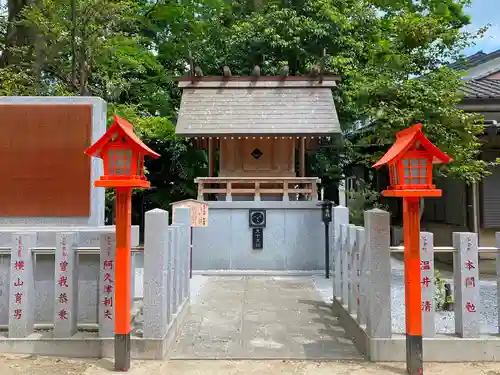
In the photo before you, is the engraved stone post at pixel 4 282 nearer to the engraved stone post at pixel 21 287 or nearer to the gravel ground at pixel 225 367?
the engraved stone post at pixel 21 287

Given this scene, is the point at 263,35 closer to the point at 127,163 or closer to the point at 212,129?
the point at 212,129

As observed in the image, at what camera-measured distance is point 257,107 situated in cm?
1368

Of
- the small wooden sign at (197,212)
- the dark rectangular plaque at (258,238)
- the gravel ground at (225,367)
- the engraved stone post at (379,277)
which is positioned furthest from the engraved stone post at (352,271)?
the dark rectangular plaque at (258,238)

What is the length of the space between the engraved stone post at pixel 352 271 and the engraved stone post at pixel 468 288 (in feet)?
4.52

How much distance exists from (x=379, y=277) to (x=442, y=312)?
9.23 feet

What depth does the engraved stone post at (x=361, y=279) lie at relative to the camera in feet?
17.6

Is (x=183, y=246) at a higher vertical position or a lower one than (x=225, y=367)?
higher

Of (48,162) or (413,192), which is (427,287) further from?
(48,162)

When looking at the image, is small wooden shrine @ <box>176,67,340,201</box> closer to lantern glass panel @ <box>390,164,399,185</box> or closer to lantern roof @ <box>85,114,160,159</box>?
lantern glass panel @ <box>390,164,399,185</box>

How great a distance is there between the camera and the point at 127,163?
→ 15.3ft

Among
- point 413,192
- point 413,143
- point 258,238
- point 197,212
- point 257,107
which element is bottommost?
point 258,238

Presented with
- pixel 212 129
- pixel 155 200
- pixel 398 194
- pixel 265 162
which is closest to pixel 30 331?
pixel 398 194

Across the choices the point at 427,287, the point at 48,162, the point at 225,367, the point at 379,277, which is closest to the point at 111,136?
the point at 48,162

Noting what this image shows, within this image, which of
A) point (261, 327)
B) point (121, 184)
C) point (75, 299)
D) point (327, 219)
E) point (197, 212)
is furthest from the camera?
point (327, 219)
